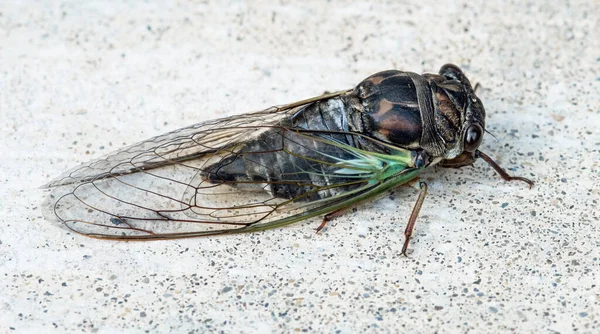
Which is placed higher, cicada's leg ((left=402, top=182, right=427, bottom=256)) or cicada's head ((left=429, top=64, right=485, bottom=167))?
cicada's head ((left=429, top=64, right=485, bottom=167))

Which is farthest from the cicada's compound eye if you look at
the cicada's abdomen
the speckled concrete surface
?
the cicada's abdomen

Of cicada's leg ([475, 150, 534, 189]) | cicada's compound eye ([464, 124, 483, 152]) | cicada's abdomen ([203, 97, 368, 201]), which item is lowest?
cicada's leg ([475, 150, 534, 189])

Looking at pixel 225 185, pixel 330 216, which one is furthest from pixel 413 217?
pixel 225 185

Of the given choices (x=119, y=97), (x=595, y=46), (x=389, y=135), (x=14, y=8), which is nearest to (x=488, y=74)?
(x=595, y=46)

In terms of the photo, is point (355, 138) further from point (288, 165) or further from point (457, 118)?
point (457, 118)

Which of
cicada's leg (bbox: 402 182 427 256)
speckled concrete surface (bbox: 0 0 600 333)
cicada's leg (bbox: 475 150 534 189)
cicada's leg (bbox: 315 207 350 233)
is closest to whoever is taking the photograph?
speckled concrete surface (bbox: 0 0 600 333)

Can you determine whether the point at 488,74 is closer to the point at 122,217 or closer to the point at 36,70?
the point at 122,217

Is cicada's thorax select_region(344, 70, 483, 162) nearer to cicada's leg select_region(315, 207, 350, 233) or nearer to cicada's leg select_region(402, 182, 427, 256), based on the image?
cicada's leg select_region(402, 182, 427, 256)

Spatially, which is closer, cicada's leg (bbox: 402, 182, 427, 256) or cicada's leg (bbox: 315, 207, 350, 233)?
cicada's leg (bbox: 402, 182, 427, 256)
